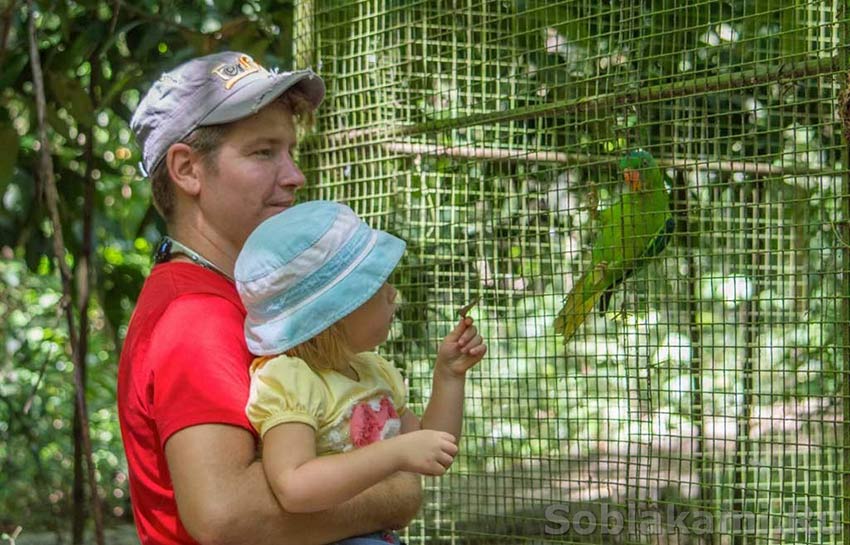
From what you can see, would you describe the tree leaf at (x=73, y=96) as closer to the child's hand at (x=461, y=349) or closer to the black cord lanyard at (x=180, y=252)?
the black cord lanyard at (x=180, y=252)

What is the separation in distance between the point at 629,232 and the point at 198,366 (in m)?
0.88

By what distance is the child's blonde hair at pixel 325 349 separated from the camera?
61.7 inches

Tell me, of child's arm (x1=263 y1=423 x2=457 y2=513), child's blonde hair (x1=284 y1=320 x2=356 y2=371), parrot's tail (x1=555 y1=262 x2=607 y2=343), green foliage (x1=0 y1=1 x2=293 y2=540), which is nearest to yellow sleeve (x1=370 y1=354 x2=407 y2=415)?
child's blonde hair (x1=284 y1=320 x2=356 y2=371)

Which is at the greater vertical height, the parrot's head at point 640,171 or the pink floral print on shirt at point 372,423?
the parrot's head at point 640,171

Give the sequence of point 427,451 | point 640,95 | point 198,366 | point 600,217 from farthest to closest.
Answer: point 600,217, point 640,95, point 198,366, point 427,451

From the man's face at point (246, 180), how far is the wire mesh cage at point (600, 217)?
0.59 m

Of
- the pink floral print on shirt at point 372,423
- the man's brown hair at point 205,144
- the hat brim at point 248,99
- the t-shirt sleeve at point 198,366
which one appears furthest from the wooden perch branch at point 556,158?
the t-shirt sleeve at point 198,366

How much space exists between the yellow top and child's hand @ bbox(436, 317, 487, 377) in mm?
120

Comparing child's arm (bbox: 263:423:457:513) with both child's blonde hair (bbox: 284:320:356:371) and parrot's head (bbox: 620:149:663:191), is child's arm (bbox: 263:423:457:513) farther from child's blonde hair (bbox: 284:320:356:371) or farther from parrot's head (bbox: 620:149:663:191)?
parrot's head (bbox: 620:149:663:191)

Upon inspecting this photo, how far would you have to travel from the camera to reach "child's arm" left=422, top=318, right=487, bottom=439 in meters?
1.74

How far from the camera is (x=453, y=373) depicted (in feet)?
5.73

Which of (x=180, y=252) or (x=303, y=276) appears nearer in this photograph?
(x=303, y=276)

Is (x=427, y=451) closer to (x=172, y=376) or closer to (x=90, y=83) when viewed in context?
(x=172, y=376)

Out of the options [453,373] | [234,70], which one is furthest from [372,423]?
[234,70]
